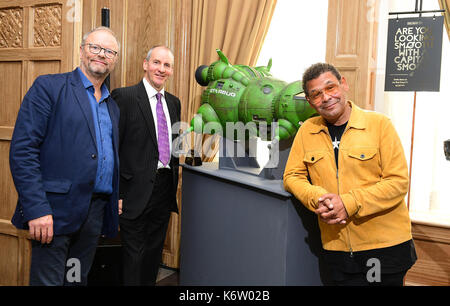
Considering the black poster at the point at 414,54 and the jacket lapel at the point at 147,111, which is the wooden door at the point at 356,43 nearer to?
the black poster at the point at 414,54

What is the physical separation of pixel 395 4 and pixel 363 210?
2.10 m

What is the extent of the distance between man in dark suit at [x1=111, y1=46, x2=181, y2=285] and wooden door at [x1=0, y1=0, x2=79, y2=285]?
2.31 ft

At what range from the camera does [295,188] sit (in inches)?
66.1

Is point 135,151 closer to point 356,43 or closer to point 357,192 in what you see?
point 357,192

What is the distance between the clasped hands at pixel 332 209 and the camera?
1.55 meters

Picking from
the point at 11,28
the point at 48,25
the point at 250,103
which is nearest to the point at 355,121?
the point at 250,103

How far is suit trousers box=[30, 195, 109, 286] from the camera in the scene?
1785 millimetres

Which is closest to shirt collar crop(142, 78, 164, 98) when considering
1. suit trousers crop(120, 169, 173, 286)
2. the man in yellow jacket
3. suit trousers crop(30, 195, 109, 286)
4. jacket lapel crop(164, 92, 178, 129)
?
jacket lapel crop(164, 92, 178, 129)

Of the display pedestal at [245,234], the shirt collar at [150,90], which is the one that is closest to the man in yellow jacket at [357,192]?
the display pedestal at [245,234]

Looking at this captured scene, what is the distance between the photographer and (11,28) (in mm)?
2951

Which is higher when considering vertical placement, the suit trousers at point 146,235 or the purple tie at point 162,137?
the purple tie at point 162,137

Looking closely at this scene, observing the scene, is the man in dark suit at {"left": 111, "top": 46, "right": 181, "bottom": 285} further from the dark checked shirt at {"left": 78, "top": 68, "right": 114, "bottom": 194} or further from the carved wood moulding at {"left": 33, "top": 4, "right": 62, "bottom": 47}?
the carved wood moulding at {"left": 33, "top": 4, "right": 62, "bottom": 47}

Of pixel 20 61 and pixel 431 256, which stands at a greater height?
pixel 20 61

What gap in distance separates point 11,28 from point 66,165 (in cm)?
176
